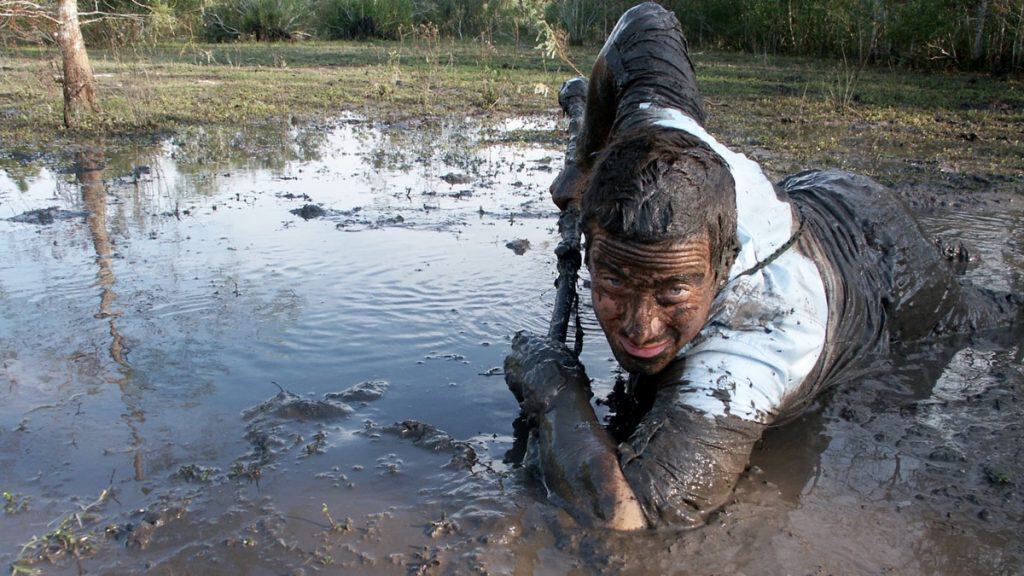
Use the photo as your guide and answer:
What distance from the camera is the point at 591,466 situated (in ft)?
7.74

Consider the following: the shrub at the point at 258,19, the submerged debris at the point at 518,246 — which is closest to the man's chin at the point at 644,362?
the submerged debris at the point at 518,246

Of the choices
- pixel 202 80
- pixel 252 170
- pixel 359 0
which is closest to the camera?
pixel 252 170

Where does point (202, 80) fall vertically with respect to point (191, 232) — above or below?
above

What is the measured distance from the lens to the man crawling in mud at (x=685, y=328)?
88.8 inches

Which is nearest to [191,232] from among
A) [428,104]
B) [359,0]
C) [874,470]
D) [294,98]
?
[874,470]

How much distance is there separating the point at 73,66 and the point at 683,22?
43.3ft

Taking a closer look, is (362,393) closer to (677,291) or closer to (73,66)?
(677,291)

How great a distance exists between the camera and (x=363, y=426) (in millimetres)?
2943

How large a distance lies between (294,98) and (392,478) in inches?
388

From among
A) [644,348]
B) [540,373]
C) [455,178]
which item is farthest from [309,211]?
[644,348]

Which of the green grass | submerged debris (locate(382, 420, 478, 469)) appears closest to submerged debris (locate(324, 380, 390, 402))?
submerged debris (locate(382, 420, 478, 469))

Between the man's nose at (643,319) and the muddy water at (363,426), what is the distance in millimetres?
555

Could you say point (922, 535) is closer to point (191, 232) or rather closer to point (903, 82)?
point (191, 232)

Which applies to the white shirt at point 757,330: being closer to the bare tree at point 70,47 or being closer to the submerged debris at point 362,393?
the submerged debris at point 362,393
